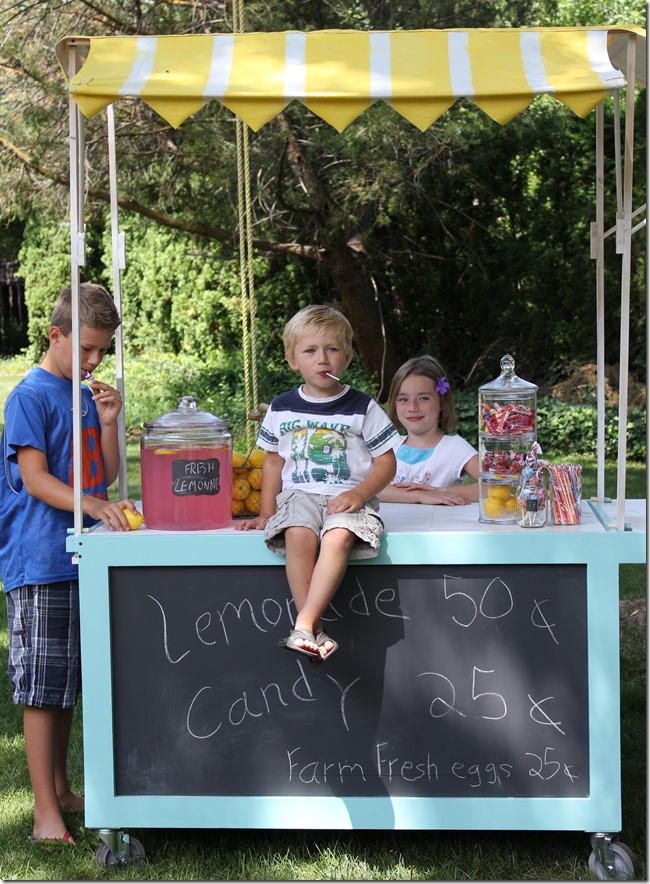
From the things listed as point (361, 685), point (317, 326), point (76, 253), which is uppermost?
point (76, 253)

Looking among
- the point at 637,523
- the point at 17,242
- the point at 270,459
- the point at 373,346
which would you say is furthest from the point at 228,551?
the point at 17,242

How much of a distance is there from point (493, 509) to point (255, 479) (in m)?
0.70

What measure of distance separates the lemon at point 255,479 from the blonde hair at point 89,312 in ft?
1.87

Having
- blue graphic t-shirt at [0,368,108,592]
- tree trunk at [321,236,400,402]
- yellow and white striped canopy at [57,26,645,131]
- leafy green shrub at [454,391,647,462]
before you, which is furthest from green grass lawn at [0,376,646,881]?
tree trunk at [321,236,400,402]

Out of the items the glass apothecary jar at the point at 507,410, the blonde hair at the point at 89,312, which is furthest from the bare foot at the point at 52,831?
the glass apothecary jar at the point at 507,410

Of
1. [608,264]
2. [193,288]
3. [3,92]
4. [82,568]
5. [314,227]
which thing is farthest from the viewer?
[193,288]

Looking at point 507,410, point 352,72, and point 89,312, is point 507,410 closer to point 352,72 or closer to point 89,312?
point 352,72

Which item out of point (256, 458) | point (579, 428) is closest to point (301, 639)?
point (256, 458)

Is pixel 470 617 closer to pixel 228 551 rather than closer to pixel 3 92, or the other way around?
pixel 228 551

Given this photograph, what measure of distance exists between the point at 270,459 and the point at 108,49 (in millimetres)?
1113

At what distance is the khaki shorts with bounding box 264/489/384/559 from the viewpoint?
2633 mm

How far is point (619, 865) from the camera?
2.71m

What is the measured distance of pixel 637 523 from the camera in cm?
286

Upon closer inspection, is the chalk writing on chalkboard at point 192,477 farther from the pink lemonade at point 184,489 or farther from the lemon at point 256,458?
the lemon at point 256,458
